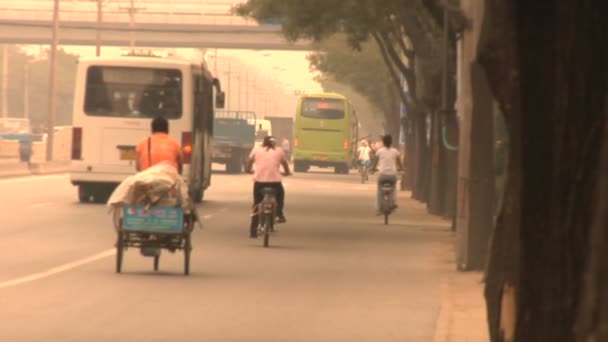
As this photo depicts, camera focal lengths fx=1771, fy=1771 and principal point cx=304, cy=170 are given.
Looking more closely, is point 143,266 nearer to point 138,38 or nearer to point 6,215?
point 6,215

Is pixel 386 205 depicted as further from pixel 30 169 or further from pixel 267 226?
pixel 30 169

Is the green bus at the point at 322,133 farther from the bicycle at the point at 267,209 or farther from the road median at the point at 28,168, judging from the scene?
the bicycle at the point at 267,209

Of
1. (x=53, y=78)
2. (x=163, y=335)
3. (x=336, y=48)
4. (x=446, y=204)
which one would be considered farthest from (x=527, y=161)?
(x=336, y=48)

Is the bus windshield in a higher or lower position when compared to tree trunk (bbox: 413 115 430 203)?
higher

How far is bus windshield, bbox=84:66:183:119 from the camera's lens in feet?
116

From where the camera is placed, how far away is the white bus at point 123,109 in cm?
3534

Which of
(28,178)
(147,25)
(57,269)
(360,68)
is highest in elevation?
(147,25)

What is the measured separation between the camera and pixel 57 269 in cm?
2028

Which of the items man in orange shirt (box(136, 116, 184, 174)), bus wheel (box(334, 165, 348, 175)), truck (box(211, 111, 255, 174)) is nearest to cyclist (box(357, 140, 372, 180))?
truck (box(211, 111, 255, 174))

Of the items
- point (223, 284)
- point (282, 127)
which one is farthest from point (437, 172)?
point (282, 127)

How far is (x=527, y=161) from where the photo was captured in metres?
9.31

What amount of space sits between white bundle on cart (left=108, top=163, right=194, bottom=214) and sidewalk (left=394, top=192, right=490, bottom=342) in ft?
10.1

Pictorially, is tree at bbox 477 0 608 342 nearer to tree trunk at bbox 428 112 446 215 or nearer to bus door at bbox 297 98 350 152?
tree trunk at bbox 428 112 446 215

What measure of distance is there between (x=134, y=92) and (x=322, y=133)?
4601 centimetres
